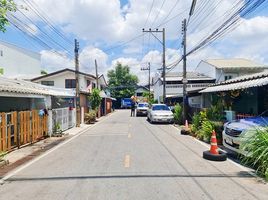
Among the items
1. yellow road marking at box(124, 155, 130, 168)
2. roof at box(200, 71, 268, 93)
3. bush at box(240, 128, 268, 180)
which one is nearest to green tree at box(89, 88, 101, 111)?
roof at box(200, 71, 268, 93)

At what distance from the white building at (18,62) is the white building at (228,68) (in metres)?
26.4

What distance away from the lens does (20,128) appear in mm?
14422

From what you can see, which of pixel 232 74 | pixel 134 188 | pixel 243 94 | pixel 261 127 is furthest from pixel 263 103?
pixel 232 74

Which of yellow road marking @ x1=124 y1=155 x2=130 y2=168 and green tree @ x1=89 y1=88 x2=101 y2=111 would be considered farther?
green tree @ x1=89 y1=88 x2=101 y2=111

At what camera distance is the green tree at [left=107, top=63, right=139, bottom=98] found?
86062 mm

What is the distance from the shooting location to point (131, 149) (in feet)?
43.4

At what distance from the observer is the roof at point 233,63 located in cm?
4559

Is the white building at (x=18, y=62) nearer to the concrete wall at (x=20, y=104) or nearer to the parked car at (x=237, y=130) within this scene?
the concrete wall at (x=20, y=104)

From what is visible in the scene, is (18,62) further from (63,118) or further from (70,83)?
(63,118)

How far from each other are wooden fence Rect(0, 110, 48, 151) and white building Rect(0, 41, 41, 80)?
28.9 m

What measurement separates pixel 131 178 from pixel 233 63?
45080 millimetres

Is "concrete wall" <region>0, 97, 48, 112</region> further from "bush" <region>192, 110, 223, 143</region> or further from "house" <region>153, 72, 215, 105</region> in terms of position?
"house" <region>153, 72, 215, 105</region>

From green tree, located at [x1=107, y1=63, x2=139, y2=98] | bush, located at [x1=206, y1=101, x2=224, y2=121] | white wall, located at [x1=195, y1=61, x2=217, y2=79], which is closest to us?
bush, located at [x1=206, y1=101, x2=224, y2=121]

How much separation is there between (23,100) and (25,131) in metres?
6.26
